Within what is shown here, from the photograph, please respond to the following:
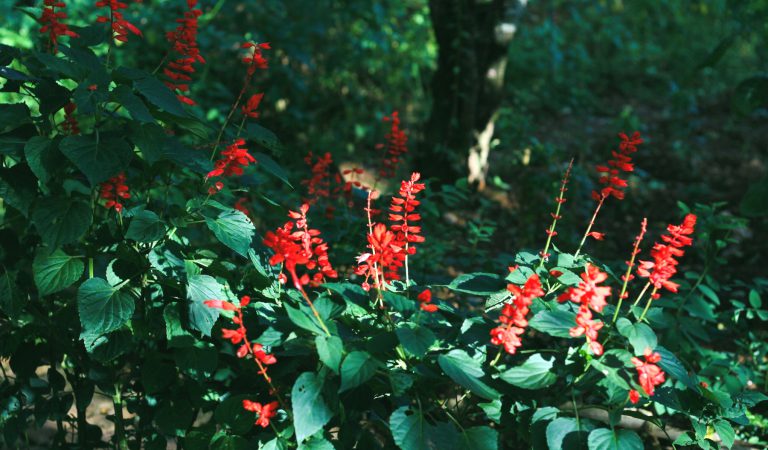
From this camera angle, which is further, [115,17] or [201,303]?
[115,17]

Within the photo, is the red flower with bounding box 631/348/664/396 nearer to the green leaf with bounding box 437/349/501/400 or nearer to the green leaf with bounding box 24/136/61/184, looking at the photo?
the green leaf with bounding box 437/349/501/400

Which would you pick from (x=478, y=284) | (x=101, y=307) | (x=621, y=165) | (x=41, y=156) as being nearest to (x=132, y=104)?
(x=41, y=156)

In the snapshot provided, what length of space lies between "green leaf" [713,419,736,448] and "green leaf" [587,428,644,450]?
291 mm

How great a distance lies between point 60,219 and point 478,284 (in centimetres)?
97

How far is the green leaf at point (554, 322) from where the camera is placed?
151 centimetres

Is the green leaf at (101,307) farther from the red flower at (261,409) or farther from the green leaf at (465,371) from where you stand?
the green leaf at (465,371)

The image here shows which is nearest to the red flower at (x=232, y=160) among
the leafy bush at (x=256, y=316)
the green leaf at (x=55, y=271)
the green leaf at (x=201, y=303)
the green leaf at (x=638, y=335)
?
the leafy bush at (x=256, y=316)

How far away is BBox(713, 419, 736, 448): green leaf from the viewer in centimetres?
166

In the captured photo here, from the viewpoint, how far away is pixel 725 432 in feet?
5.50

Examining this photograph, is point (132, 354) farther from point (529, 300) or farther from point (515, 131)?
point (515, 131)

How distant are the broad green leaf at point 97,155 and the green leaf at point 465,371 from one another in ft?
2.60

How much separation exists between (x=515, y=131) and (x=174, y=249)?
Result: 10.5ft

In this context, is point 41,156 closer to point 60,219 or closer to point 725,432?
point 60,219

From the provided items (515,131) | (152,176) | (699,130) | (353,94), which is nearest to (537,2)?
(699,130)
